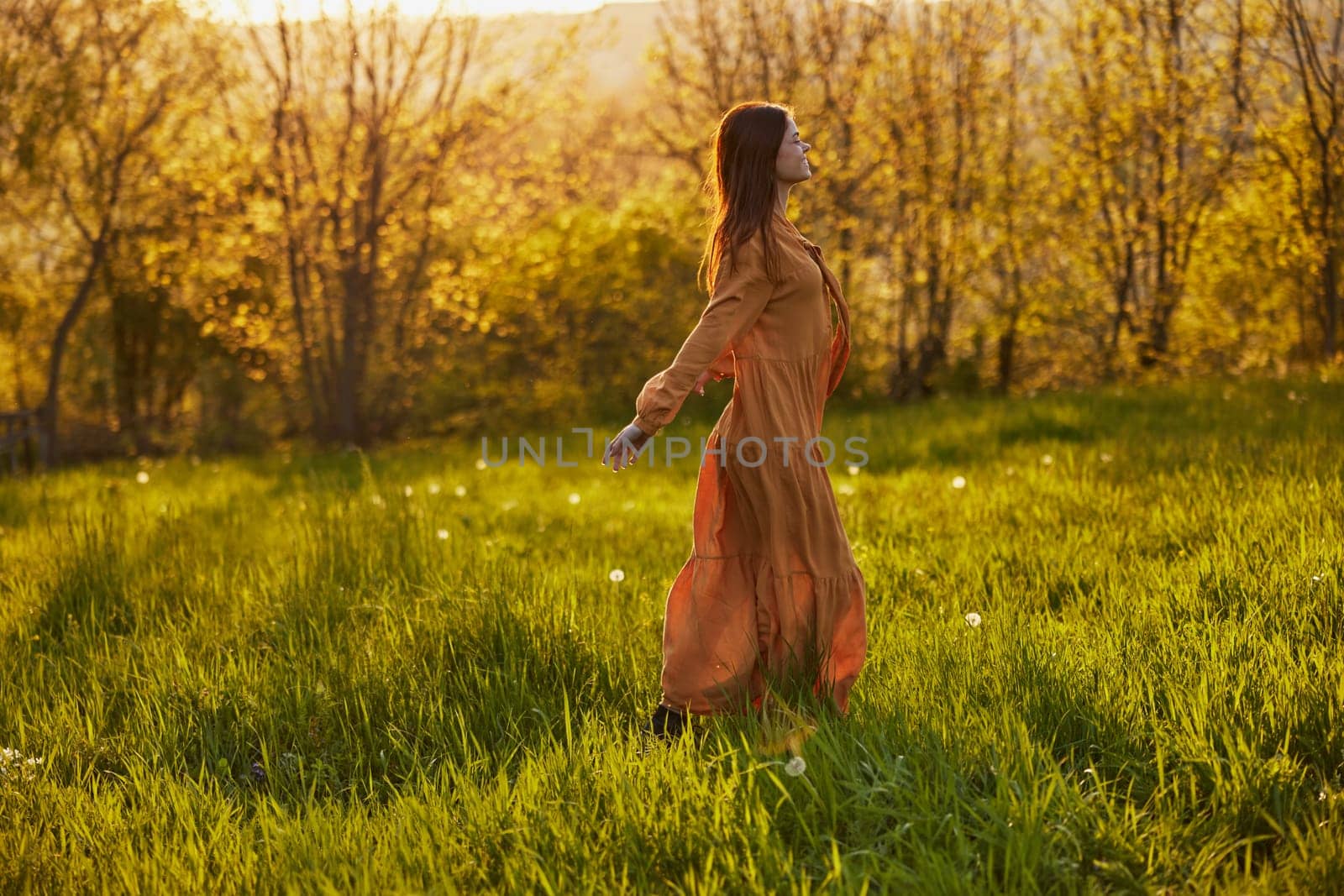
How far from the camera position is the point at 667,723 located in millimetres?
2713

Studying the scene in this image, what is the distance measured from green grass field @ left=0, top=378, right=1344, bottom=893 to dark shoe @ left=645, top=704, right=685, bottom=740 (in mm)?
121

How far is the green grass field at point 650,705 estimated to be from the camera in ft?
6.73

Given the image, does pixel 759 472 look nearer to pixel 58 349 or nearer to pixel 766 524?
pixel 766 524

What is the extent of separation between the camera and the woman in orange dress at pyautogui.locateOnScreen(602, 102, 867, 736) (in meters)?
2.65

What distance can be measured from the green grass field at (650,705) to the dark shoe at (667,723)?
4.8 inches

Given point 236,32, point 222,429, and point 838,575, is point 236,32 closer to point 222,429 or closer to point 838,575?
point 222,429

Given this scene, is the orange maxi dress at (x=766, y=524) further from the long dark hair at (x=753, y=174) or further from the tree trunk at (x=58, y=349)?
the tree trunk at (x=58, y=349)

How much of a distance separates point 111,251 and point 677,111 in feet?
29.6

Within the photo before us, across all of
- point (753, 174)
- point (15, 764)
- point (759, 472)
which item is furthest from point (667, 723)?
point (15, 764)

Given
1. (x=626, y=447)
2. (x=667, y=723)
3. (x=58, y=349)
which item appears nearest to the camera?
(x=626, y=447)

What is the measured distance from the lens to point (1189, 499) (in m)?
4.64

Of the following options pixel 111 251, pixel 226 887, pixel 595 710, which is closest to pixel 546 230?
pixel 111 251

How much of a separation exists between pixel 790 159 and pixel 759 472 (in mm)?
825

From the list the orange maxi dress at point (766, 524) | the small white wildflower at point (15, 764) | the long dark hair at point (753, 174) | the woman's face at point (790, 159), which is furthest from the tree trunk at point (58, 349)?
the woman's face at point (790, 159)
